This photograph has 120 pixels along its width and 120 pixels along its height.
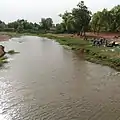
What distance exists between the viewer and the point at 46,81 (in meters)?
25.8

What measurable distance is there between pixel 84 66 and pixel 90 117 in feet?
60.4

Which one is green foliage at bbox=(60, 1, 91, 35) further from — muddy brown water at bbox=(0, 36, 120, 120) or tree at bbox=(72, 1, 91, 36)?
muddy brown water at bbox=(0, 36, 120, 120)

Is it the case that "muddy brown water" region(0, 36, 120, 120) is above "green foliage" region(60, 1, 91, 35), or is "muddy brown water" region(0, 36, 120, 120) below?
below

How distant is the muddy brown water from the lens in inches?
675

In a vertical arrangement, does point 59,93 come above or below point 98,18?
below

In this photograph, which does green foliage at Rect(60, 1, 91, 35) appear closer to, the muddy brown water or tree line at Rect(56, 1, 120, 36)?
tree line at Rect(56, 1, 120, 36)

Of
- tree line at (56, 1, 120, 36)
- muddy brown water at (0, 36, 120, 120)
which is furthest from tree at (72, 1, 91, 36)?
muddy brown water at (0, 36, 120, 120)

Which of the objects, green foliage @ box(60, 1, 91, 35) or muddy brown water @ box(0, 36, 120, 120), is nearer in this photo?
muddy brown water @ box(0, 36, 120, 120)

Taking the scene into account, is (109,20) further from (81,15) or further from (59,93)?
(59,93)

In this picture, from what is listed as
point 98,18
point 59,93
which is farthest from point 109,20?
point 59,93

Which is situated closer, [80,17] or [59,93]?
[59,93]

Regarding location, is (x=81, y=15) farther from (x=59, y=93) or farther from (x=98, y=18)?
(x=59, y=93)

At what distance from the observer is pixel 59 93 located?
850 inches

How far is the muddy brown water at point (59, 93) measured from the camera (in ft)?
56.3
